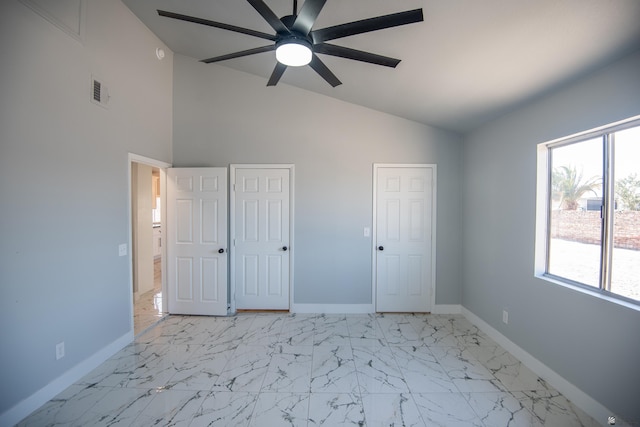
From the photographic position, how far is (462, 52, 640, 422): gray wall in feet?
5.26

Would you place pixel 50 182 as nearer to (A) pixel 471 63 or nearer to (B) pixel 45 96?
(B) pixel 45 96

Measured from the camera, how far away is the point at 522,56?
1.76 meters

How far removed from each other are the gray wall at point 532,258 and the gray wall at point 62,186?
4.09 meters

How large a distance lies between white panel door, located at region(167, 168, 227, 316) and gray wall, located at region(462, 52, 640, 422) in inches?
132

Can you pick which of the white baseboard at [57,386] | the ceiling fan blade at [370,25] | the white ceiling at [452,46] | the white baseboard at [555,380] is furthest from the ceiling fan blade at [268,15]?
the white baseboard at [555,380]

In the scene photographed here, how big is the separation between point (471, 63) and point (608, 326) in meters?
2.19

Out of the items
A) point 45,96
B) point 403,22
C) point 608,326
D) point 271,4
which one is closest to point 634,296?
point 608,326

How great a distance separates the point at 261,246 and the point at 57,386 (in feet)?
7.11

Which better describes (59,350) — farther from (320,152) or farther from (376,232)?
(376,232)

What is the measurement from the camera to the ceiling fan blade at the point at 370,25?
47.4 inches

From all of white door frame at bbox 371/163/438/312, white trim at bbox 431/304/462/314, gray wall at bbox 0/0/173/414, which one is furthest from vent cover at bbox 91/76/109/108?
white trim at bbox 431/304/462/314

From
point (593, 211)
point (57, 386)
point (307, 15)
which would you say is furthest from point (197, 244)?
point (593, 211)

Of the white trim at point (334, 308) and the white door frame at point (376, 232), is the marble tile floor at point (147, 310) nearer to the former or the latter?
the white trim at point (334, 308)

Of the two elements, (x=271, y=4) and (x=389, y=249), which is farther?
(x=389, y=249)
